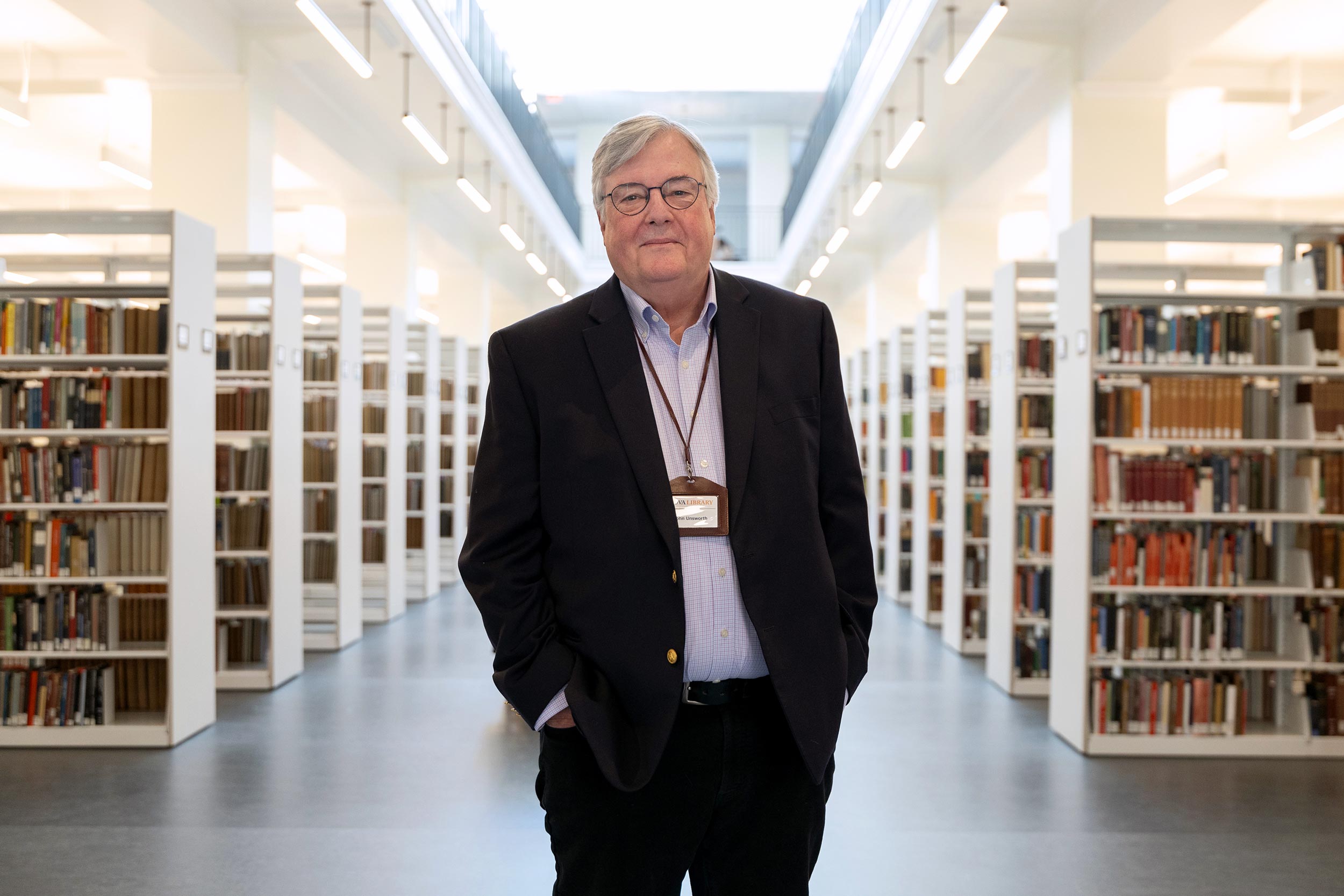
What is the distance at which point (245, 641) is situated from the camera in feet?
21.0

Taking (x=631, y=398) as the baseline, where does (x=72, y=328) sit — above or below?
above

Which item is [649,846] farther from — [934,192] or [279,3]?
[934,192]

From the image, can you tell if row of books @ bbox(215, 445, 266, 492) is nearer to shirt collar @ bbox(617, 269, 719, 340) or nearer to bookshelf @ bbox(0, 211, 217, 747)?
bookshelf @ bbox(0, 211, 217, 747)

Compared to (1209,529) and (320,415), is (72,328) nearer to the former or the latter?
(320,415)

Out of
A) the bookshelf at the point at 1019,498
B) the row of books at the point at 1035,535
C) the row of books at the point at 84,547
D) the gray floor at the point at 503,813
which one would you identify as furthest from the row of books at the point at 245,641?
the row of books at the point at 1035,535

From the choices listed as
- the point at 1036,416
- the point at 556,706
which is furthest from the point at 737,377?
the point at 1036,416

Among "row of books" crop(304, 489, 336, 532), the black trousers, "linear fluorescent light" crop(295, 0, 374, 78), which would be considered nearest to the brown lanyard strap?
the black trousers

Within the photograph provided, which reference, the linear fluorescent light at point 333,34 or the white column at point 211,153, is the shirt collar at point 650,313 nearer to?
the linear fluorescent light at point 333,34

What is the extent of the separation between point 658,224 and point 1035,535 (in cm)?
513

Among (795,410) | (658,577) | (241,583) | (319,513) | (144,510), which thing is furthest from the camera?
(319,513)

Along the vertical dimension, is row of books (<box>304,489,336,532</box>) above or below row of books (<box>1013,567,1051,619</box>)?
above

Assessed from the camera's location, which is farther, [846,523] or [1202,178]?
[1202,178]

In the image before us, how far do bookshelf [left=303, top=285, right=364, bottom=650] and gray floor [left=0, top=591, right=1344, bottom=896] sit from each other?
5.74ft

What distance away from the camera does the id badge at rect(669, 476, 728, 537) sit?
1626mm
